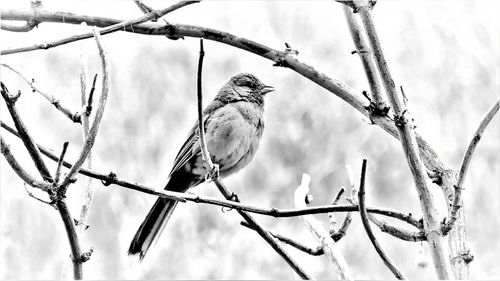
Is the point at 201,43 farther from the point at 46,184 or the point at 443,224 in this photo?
the point at 443,224

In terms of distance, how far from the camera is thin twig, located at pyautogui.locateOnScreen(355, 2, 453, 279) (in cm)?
113

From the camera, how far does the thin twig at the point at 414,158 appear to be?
3.70 feet

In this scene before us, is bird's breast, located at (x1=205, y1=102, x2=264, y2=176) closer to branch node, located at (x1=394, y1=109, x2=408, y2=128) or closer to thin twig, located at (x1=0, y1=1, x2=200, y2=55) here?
thin twig, located at (x1=0, y1=1, x2=200, y2=55)

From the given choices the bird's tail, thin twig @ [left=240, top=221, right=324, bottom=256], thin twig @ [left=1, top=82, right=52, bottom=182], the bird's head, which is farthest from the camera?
the bird's head

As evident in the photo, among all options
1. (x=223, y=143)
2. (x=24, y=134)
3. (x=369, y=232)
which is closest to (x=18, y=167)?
(x=24, y=134)

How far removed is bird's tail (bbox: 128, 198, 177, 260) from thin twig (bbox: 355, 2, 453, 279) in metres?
1.63

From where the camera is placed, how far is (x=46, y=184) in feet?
3.59

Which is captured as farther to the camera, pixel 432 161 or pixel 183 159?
pixel 183 159

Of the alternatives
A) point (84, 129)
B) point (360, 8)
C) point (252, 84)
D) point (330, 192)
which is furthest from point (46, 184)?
point (252, 84)

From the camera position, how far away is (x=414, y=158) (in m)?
1.23

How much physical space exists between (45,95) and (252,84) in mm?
2356

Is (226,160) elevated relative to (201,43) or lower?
elevated

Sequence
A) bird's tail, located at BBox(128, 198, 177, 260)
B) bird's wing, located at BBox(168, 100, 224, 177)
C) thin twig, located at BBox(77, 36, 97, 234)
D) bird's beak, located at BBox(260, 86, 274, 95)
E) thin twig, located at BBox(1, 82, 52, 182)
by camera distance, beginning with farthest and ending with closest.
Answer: bird's beak, located at BBox(260, 86, 274, 95)
bird's wing, located at BBox(168, 100, 224, 177)
bird's tail, located at BBox(128, 198, 177, 260)
thin twig, located at BBox(77, 36, 97, 234)
thin twig, located at BBox(1, 82, 52, 182)

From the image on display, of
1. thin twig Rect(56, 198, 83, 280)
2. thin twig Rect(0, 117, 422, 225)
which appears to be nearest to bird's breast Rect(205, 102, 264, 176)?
thin twig Rect(0, 117, 422, 225)
